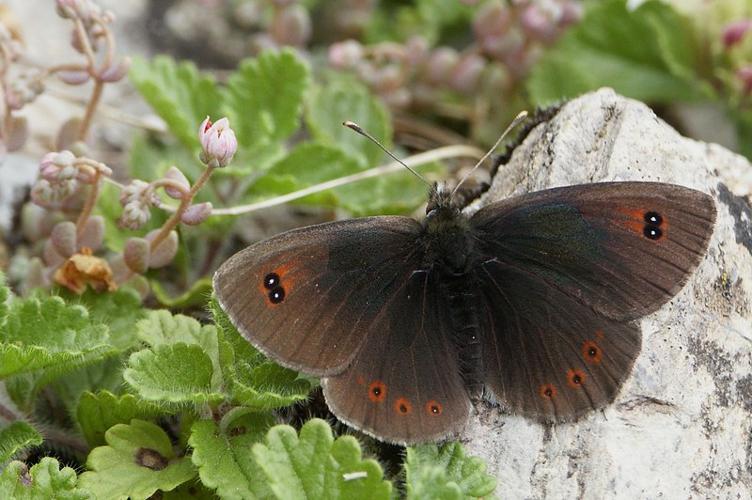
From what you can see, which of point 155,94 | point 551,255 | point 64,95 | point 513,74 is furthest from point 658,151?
point 64,95

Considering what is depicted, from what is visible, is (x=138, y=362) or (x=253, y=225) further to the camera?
Answer: (x=253, y=225)

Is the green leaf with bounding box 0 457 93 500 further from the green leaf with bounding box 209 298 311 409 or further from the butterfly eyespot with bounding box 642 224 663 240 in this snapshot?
the butterfly eyespot with bounding box 642 224 663 240

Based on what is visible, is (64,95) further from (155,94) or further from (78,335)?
(78,335)

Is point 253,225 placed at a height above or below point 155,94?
below

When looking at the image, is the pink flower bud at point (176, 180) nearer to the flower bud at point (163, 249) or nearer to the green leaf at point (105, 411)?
the flower bud at point (163, 249)

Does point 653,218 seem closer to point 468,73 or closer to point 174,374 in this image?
point 174,374

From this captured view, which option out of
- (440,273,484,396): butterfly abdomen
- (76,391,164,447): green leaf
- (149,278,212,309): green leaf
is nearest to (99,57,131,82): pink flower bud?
(149,278,212,309): green leaf

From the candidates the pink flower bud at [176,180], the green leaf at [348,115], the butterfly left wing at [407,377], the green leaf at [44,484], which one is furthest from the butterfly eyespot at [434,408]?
the green leaf at [348,115]
